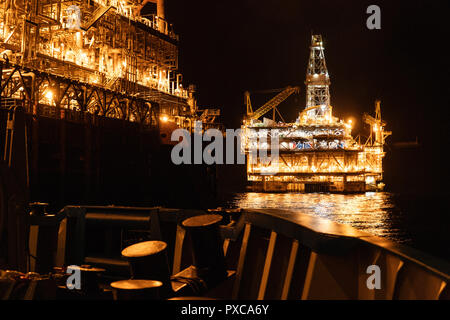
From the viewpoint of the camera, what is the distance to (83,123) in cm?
3134

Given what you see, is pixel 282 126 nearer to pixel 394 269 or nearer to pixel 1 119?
pixel 1 119

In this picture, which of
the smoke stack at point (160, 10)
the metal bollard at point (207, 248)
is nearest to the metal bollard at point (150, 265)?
the metal bollard at point (207, 248)

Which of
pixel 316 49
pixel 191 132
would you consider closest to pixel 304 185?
pixel 316 49

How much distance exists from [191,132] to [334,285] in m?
53.1

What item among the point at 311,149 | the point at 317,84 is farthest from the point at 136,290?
the point at 317,84

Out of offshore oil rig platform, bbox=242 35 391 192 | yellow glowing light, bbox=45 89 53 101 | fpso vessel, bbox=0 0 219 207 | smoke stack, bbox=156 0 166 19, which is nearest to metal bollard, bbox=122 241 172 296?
fpso vessel, bbox=0 0 219 207

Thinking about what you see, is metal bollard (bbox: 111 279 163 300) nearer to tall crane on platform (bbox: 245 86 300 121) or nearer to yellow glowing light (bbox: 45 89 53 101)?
yellow glowing light (bbox: 45 89 53 101)

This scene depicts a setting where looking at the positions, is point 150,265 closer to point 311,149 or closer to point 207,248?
point 207,248

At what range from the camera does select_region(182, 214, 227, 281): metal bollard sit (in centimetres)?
713

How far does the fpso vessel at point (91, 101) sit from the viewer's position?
2770cm

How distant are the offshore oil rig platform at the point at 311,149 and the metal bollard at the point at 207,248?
112822mm

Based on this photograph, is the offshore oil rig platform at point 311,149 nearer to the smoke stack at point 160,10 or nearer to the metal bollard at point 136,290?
the smoke stack at point 160,10

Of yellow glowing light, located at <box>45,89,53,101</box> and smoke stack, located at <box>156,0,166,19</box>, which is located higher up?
smoke stack, located at <box>156,0,166,19</box>

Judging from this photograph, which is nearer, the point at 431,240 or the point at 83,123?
the point at 83,123
